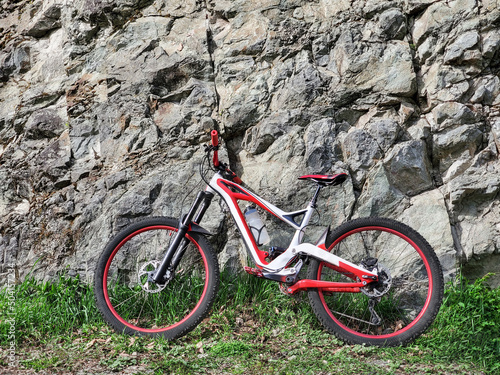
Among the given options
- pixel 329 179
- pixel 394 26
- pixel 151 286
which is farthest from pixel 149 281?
pixel 394 26

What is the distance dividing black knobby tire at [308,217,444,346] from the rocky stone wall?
0.32 m

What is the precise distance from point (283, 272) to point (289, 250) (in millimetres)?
200

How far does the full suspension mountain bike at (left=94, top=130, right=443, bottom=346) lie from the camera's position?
3.58 meters

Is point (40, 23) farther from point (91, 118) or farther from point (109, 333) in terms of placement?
point (109, 333)

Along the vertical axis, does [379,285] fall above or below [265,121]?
below

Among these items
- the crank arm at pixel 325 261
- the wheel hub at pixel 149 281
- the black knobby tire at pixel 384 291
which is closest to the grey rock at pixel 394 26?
the black knobby tire at pixel 384 291

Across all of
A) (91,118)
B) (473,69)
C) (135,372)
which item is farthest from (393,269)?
(91,118)

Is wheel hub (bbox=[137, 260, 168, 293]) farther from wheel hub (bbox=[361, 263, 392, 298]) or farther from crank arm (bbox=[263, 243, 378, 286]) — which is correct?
wheel hub (bbox=[361, 263, 392, 298])

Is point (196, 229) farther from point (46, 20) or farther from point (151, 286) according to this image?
point (46, 20)

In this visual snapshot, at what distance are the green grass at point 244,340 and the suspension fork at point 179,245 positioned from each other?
0.57 m

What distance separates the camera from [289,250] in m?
3.69

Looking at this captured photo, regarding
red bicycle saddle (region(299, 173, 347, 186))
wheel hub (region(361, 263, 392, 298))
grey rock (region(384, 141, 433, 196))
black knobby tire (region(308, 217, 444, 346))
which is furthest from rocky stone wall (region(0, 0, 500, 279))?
wheel hub (region(361, 263, 392, 298))

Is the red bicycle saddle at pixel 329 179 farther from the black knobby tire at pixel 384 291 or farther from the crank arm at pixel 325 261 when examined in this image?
the crank arm at pixel 325 261

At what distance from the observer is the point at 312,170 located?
4.39 metres
